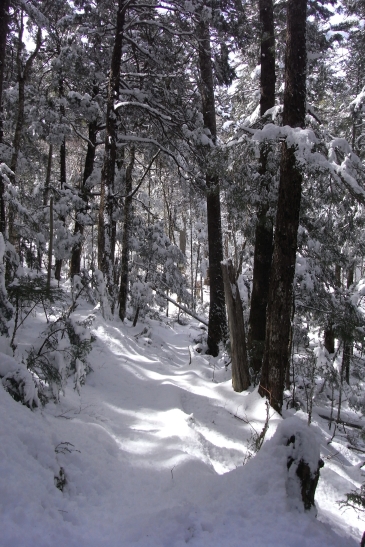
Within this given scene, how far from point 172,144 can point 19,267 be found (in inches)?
241

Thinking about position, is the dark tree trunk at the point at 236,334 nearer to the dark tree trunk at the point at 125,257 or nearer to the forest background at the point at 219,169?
the forest background at the point at 219,169

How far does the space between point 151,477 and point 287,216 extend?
386 cm

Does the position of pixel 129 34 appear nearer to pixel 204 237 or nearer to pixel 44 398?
pixel 44 398

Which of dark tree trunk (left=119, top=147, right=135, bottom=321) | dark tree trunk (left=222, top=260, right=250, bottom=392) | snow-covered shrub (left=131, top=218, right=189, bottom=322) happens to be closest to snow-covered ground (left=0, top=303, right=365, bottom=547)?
dark tree trunk (left=222, top=260, right=250, bottom=392)

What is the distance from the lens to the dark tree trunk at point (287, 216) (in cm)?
534

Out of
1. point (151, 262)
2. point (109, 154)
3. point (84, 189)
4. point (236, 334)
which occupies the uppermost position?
point (109, 154)

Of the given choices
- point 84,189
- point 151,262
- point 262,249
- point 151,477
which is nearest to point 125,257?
point 151,262

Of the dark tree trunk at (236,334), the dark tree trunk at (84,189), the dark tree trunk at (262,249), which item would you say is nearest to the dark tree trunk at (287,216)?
the dark tree trunk at (236,334)

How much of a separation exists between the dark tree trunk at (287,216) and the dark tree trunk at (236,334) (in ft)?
4.18

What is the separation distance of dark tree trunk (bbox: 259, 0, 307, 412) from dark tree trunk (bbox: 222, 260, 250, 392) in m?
1.28

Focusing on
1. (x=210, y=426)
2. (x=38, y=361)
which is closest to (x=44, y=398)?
(x=38, y=361)

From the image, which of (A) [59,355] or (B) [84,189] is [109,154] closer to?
(B) [84,189]

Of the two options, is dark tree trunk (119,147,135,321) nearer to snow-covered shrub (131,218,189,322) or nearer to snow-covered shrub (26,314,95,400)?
snow-covered shrub (131,218,189,322)

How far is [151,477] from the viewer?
3.68 meters
